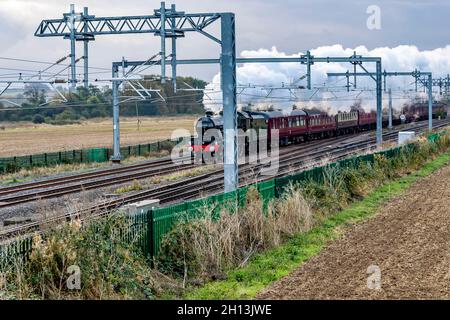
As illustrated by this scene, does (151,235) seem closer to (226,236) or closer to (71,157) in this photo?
(226,236)

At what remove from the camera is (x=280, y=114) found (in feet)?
181

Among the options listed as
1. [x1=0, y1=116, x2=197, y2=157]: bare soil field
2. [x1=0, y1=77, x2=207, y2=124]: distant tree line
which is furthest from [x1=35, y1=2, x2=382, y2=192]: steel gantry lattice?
[x1=0, y1=77, x2=207, y2=124]: distant tree line

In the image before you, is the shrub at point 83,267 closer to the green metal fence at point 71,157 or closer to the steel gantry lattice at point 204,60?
the steel gantry lattice at point 204,60

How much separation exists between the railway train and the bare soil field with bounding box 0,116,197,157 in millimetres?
17912

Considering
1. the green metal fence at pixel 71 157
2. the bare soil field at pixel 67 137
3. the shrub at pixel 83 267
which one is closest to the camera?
the shrub at pixel 83 267

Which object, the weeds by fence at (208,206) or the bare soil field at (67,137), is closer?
the weeds by fence at (208,206)

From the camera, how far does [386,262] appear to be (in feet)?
49.2

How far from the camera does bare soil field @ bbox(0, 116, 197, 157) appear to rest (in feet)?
223

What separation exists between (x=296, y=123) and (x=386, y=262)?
145 ft

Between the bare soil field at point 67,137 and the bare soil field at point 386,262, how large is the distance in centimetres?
4361

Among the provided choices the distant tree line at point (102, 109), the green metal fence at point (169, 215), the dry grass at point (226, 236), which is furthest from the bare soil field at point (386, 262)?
the distant tree line at point (102, 109)

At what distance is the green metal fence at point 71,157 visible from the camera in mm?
42219
